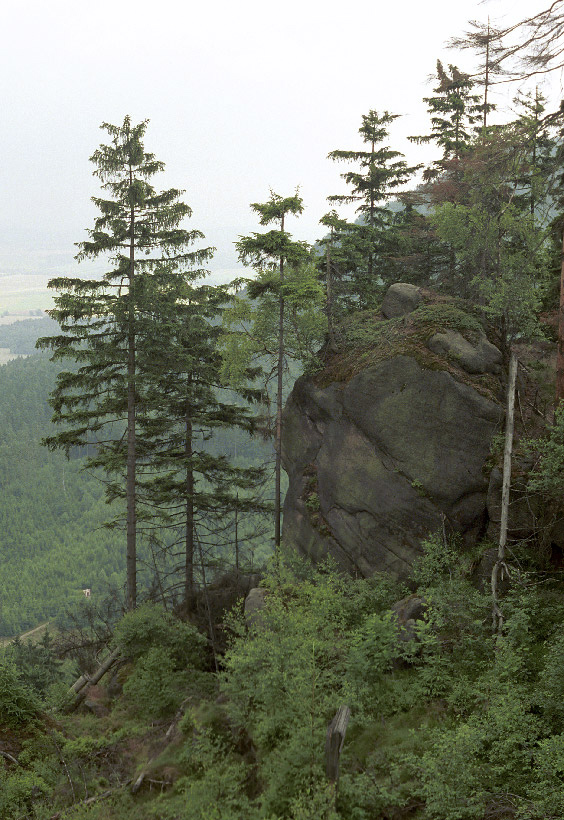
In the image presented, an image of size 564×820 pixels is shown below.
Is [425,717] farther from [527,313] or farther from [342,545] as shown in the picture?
[527,313]

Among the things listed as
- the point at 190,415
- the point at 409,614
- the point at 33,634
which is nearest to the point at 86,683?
the point at 190,415

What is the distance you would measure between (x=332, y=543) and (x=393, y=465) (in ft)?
10.3

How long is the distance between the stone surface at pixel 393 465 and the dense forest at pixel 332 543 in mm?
152

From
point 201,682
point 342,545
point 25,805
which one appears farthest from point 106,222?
point 25,805

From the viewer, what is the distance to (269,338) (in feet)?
56.9

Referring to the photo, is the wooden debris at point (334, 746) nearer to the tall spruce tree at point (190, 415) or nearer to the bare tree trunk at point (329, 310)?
the tall spruce tree at point (190, 415)

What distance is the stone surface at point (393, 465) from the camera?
12.7 m

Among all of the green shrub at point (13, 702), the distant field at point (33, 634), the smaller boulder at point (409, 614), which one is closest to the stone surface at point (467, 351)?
the smaller boulder at point (409, 614)

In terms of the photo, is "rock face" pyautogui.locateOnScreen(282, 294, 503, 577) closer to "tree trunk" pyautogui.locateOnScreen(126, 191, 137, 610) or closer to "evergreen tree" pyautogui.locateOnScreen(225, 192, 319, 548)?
"evergreen tree" pyautogui.locateOnScreen(225, 192, 319, 548)

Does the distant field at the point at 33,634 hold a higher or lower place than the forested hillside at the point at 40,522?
lower

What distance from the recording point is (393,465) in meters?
13.7

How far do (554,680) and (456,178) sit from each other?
18611 mm

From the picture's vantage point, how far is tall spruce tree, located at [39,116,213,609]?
16.2 m

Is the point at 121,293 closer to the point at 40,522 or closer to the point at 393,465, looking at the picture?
the point at 393,465
